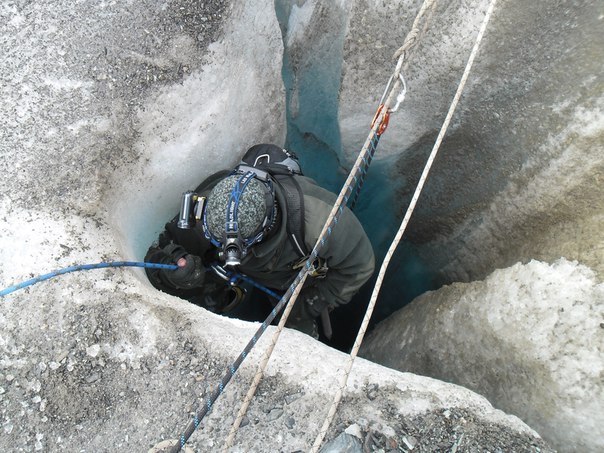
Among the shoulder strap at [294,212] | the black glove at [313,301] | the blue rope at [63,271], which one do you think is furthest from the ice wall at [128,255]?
the black glove at [313,301]

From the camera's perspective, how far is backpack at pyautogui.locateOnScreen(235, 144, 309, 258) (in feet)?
6.57

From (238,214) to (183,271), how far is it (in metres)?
0.52

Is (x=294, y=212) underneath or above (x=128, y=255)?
above

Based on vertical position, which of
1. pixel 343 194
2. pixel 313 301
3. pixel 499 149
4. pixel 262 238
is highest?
pixel 499 149

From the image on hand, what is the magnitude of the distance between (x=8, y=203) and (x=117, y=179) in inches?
16.6

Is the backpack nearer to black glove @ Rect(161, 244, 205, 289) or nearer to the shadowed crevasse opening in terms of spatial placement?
black glove @ Rect(161, 244, 205, 289)

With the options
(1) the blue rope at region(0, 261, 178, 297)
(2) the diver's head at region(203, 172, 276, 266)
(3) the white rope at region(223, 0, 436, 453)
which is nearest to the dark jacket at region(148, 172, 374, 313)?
(2) the diver's head at region(203, 172, 276, 266)

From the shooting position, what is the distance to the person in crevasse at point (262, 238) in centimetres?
179

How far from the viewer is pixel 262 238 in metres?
1.89

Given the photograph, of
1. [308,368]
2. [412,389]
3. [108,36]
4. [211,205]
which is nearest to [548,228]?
[412,389]

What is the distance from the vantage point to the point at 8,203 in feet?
5.78

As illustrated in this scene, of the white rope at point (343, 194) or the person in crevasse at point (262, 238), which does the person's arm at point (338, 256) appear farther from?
the white rope at point (343, 194)

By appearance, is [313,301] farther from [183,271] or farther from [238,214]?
[238,214]

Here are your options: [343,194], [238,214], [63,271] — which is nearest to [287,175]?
[238,214]
